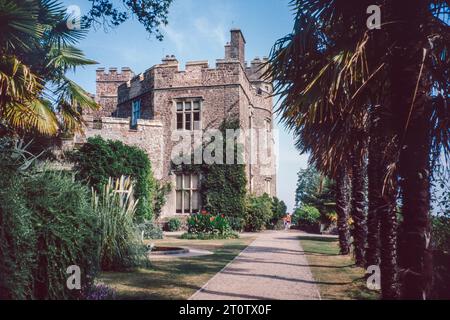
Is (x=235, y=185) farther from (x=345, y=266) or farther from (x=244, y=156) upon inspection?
(x=345, y=266)

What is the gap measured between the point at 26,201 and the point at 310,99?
3677mm

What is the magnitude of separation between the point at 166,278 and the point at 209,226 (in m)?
10.7

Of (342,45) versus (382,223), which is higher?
(342,45)

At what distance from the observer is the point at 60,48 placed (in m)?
8.44

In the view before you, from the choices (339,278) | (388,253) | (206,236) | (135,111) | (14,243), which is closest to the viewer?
(14,243)

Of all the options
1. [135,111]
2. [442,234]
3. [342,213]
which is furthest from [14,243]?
[135,111]

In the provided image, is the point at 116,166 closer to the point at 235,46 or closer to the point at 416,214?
the point at 235,46

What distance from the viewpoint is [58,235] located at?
4.54 metres

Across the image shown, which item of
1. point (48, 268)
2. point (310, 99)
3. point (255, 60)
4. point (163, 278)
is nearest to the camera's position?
point (310, 99)

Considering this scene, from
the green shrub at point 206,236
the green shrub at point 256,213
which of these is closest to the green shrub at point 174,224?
the green shrub at point 206,236

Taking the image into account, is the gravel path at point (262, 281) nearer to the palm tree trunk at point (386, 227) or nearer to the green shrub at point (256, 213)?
the palm tree trunk at point (386, 227)

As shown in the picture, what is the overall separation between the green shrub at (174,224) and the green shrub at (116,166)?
134cm

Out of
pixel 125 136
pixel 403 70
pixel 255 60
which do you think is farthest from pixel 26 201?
pixel 255 60

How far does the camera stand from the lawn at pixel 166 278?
566 centimetres
